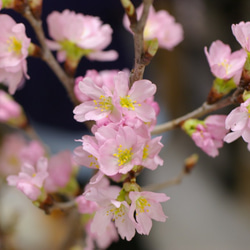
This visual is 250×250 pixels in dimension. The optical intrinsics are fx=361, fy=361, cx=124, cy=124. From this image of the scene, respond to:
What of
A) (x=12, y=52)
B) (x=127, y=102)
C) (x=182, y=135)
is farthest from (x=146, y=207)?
(x=182, y=135)

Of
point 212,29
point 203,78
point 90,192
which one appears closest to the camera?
point 90,192

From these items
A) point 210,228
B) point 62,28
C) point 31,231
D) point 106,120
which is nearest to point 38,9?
point 62,28

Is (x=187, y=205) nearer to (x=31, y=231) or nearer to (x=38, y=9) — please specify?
(x=31, y=231)

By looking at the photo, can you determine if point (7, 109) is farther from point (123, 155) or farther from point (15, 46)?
point (123, 155)

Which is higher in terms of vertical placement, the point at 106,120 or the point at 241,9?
the point at 106,120

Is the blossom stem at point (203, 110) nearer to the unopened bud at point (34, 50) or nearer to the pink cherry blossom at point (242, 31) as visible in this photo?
the pink cherry blossom at point (242, 31)

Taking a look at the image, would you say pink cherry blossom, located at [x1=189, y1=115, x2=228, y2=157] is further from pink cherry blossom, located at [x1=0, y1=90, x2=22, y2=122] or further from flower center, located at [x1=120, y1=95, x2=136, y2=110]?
pink cherry blossom, located at [x1=0, y1=90, x2=22, y2=122]
